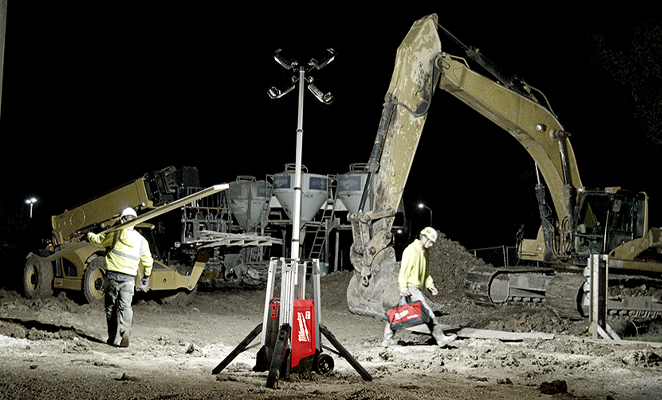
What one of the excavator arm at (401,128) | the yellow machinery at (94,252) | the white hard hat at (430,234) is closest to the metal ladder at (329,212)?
the yellow machinery at (94,252)

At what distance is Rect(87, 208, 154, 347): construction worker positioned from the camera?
8344 millimetres

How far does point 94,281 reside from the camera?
12.9 m

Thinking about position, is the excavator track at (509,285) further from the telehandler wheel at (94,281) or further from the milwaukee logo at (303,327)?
the telehandler wheel at (94,281)

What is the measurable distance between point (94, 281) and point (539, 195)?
9.75 m

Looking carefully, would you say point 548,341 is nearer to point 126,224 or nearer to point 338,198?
point 126,224

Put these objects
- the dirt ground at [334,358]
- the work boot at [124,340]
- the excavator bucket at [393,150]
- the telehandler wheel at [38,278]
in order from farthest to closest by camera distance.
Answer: the telehandler wheel at [38,278], the excavator bucket at [393,150], the work boot at [124,340], the dirt ground at [334,358]

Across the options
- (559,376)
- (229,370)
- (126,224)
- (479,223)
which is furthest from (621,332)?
(479,223)

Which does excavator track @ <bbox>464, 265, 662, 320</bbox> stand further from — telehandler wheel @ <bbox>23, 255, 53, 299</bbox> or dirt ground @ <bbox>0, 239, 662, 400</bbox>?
telehandler wheel @ <bbox>23, 255, 53, 299</bbox>

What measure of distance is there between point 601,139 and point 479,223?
74.5ft

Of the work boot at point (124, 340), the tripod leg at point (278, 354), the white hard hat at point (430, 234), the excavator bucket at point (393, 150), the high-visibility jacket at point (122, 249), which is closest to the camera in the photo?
the tripod leg at point (278, 354)

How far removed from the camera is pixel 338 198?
92.5 feet

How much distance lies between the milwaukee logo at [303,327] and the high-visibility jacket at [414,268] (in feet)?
8.77

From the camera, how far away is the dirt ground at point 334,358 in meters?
5.45

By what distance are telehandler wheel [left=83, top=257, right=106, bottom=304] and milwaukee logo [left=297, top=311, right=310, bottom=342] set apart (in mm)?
8048
